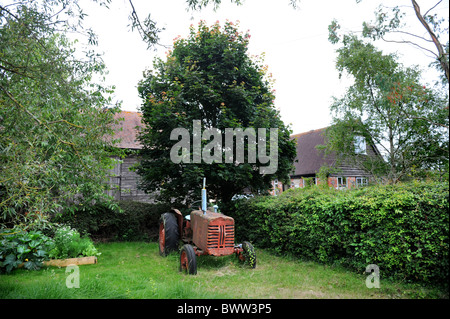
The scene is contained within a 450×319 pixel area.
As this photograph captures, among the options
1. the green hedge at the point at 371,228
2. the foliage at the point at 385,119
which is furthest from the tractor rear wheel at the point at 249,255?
the foliage at the point at 385,119

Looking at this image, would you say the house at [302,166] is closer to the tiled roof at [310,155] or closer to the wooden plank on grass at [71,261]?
the tiled roof at [310,155]

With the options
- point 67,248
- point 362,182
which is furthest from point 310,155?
point 67,248

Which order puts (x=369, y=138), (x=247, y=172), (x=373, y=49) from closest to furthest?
(x=247, y=172) → (x=373, y=49) → (x=369, y=138)

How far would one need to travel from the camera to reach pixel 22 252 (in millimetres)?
5469

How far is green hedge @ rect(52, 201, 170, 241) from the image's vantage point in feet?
27.1

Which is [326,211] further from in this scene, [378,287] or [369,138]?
[369,138]

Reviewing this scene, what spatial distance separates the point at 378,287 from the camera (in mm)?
4453

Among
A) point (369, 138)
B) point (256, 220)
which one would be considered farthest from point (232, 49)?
point (369, 138)

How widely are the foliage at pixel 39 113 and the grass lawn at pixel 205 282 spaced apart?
1.09 metres

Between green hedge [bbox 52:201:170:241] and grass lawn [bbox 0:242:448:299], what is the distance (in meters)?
1.96
